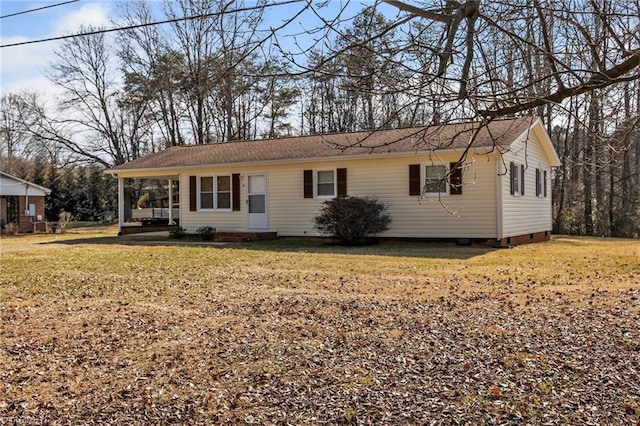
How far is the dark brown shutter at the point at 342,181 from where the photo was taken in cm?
1572

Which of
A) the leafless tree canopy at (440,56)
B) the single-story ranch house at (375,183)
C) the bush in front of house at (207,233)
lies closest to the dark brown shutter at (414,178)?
the single-story ranch house at (375,183)

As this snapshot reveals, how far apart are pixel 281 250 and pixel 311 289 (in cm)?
585

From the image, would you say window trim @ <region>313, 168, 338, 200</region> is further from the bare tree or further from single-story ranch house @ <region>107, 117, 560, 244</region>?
the bare tree

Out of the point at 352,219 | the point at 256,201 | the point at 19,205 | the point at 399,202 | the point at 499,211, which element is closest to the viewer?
the point at 499,211

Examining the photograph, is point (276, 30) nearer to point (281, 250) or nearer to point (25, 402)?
point (25, 402)

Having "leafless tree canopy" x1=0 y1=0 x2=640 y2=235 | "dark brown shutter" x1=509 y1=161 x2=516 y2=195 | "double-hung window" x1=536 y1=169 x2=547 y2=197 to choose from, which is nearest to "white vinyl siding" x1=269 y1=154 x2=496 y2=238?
"dark brown shutter" x1=509 y1=161 x2=516 y2=195

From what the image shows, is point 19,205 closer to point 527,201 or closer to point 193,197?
point 193,197

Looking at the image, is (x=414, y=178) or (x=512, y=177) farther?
(x=512, y=177)

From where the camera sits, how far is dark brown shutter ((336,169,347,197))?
1572 centimetres

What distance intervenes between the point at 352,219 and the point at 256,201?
4.39 meters

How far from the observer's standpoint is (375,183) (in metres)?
15.3

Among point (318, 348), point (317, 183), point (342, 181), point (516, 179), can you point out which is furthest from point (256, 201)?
point (318, 348)

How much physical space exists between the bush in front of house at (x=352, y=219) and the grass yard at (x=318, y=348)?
5.18 metres

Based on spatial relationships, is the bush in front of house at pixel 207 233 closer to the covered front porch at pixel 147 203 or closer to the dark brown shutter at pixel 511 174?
the covered front porch at pixel 147 203
